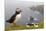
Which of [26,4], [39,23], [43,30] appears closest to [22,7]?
[26,4]

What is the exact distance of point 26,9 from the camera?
116 cm

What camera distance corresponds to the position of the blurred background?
1128 millimetres

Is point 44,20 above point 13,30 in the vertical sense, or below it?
above

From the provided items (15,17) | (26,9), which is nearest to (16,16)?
(15,17)

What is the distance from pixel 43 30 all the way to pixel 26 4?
40 centimetres

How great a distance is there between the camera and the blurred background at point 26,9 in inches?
44.4

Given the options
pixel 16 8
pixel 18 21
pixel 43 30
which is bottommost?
pixel 43 30

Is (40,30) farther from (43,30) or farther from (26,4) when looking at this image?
(26,4)

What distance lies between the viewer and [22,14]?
116cm

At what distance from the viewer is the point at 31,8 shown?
1.17 m

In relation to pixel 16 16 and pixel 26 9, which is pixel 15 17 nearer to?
pixel 16 16

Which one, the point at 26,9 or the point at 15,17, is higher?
the point at 26,9
